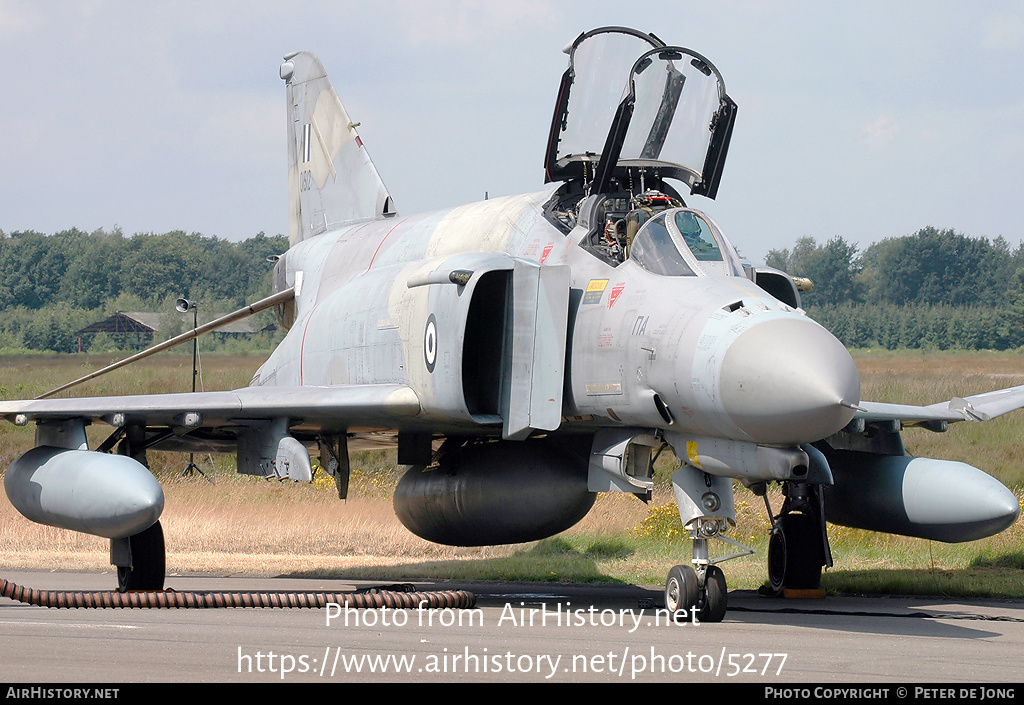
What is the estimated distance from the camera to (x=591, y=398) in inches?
367

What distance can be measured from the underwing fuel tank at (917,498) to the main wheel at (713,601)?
2.82m

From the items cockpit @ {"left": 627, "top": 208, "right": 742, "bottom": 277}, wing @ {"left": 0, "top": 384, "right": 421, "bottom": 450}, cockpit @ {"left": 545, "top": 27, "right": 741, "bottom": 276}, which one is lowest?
wing @ {"left": 0, "top": 384, "right": 421, "bottom": 450}

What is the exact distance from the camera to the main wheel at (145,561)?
1172cm

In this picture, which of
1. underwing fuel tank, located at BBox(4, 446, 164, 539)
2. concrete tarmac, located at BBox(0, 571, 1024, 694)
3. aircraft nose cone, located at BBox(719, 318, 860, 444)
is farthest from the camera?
underwing fuel tank, located at BBox(4, 446, 164, 539)

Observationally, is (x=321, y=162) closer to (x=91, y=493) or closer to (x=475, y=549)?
(x=475, y=549)

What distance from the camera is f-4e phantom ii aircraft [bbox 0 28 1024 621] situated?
8.33 meters

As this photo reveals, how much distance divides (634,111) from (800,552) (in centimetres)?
449

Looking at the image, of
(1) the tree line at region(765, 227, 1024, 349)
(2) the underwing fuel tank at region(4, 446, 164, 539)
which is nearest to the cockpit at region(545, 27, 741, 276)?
(2) the underwing fuel tank at region(4, 446, 164, 539)

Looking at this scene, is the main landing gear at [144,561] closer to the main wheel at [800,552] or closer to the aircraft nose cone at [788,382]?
the main wheel at [800,552]

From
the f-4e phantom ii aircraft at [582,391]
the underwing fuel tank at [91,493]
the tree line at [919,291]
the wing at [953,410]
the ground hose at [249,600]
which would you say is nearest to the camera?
the f-4e phantom ii aircraft at [582,391]

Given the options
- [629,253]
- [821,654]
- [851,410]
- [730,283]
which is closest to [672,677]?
Answer: [821,654]

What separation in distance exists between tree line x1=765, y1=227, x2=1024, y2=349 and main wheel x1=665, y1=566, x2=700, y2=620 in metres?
45.3

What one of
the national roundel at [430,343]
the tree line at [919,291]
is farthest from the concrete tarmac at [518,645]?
the tree line at [919,291]

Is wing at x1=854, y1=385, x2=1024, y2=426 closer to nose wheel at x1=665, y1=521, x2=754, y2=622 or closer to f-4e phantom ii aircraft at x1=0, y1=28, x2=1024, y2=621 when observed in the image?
f-4e phantom ii aircraft at x1=0, y1=28, x2=1024, y2=621
